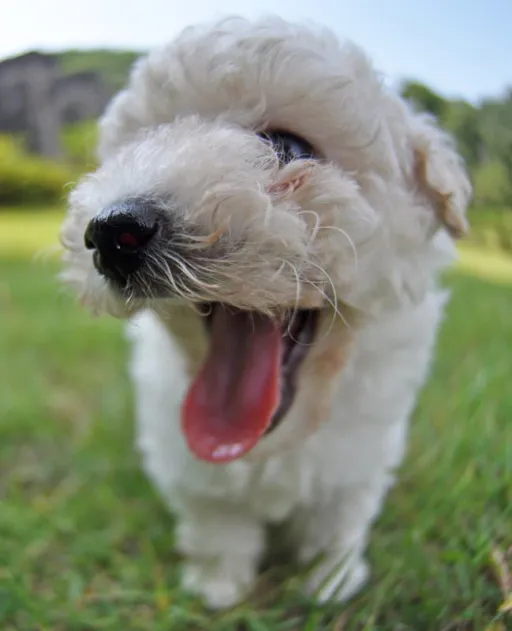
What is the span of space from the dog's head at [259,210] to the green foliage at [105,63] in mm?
207

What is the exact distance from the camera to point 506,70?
1425 millimetres

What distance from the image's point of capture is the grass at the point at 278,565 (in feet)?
5.15

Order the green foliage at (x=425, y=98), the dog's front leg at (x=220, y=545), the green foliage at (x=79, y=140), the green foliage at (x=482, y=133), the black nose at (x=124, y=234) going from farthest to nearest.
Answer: the green foliage at (x=79, y=140) < the dog's front leg at (x=220, y=545) < the green foliage at (x=425, y=98) < the green foliage at (x=482, y=133) < the black nose at (x=124, y=234)

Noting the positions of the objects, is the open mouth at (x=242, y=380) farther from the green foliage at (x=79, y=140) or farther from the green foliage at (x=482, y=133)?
the green foliage at (x=79, y=140)

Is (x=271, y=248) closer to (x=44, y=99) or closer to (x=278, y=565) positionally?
(x=278, y=565)

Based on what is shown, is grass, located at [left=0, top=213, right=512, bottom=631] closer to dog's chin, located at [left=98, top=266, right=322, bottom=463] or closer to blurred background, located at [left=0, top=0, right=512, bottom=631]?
blurred background, located at [left=0, top=0, right=512, bottom=631]

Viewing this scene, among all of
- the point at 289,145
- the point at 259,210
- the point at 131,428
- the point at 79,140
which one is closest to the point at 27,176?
the point at 79,140

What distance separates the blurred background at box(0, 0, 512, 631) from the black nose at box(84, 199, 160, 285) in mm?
486

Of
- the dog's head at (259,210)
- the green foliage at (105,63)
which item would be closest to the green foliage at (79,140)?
the green foliage at (105,63)

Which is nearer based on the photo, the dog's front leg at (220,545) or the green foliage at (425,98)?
the green foliage at (425,98)

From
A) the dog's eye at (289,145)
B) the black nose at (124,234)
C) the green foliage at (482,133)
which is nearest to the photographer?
the black nose at (124,234)

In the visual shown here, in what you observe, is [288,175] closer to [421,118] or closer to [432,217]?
[432,217]

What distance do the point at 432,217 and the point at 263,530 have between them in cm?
111

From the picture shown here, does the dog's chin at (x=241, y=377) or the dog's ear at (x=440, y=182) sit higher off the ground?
the dog's ear at (x=440, y=182)
